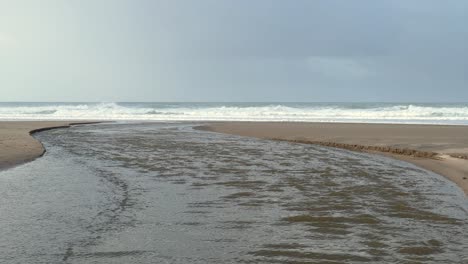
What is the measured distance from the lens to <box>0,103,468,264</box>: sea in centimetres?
499

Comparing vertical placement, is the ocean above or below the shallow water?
above

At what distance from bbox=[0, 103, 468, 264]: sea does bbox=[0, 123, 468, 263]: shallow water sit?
0.02m

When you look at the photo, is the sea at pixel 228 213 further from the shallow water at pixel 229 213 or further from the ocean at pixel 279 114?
the ocean at pixel 279 114

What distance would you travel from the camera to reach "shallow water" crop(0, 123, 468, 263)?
499 cm

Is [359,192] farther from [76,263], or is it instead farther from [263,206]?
[76,263]

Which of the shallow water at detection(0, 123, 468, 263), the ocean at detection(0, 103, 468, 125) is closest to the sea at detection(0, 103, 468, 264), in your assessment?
the shallow water at detection(0, 123, 468, 263)

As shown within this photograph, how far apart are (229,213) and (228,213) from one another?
1 centimetres

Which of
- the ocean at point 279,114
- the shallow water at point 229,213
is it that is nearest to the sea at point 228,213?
the shallow water at point 229,213

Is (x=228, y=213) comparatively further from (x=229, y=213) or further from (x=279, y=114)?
(x=279, y=114)

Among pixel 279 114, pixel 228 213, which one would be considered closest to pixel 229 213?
pixel 228 213

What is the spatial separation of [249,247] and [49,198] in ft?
13.5

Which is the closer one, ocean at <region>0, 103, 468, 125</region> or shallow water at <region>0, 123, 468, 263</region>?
shallow water at <region>0, 123, 468, 263</region>

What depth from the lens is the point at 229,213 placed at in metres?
6.85

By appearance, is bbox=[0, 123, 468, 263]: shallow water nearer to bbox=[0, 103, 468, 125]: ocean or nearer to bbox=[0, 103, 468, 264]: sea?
bbox=[0, 103, 468, 264]: sea
